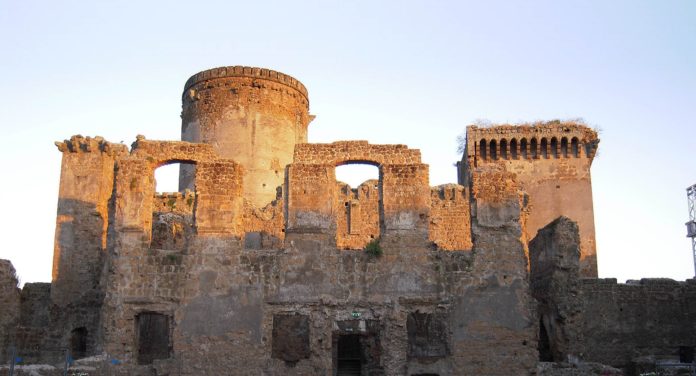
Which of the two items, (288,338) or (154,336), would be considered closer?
(154,336)

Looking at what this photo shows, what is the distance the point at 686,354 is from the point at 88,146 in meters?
20.1

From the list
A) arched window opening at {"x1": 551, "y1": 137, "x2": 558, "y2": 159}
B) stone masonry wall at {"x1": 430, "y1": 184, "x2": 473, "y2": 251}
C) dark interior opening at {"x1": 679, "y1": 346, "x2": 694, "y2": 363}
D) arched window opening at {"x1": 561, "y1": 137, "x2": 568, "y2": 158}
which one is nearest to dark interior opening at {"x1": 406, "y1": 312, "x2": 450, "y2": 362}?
stone masonry wall at {"x1": 430, "y1": 184, "x2": 473, "y2": 251}

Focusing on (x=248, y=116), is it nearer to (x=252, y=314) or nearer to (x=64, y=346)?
(x=64, y=346)

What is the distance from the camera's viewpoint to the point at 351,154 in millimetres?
16844

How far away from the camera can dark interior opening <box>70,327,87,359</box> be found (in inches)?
887

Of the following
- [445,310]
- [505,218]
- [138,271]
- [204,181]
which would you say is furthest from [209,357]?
Answer: [505,218]

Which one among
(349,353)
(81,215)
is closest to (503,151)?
(349,353)

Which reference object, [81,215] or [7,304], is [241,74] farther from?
[7,304]

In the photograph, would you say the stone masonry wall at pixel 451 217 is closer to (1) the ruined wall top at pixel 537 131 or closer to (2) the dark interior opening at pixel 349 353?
(1) the ruined wall top at pixel 537 131

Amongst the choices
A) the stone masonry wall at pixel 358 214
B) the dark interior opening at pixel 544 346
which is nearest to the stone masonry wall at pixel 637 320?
the dark interior opening at pixel 544 346

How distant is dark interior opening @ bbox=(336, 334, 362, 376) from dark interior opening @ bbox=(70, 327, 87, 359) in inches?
314

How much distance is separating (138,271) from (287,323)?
6.44 meters

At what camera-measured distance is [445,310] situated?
15.5 m

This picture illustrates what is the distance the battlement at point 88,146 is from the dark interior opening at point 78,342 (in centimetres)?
573
